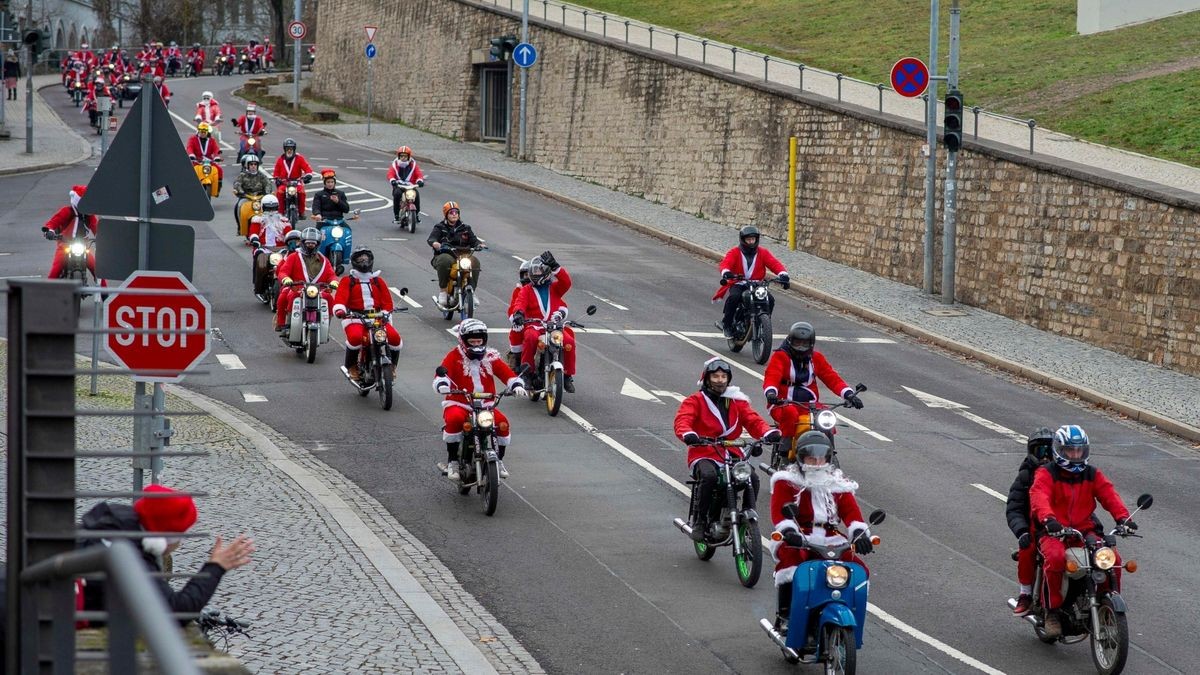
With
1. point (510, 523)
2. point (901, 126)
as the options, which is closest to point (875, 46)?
point (901, 126)

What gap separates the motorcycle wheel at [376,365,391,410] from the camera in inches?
719

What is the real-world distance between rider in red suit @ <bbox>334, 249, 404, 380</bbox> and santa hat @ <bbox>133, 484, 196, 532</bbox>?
39.1 ft

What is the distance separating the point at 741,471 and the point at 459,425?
10.3 feet

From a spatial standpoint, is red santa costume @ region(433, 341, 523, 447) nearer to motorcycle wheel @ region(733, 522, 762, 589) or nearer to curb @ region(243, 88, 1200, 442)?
motorcycle wheel @ region(733, 522, 762, 589)

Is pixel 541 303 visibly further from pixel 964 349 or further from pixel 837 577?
pixel 837 577

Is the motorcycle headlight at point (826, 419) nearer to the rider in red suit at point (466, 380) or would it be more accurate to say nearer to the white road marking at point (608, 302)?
the rider in red suit at point (466, 380)

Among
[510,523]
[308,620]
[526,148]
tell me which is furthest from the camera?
[526,148]

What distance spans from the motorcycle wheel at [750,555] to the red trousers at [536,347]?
6.78 metres

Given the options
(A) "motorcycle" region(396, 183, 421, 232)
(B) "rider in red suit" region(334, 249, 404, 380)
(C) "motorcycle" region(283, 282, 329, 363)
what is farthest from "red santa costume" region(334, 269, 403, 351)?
(A) "motorcycle" region(396, 183, 421, 232)

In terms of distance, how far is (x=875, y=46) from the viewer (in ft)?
148

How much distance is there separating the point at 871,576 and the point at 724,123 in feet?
83.3

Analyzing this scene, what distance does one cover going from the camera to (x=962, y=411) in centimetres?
1966

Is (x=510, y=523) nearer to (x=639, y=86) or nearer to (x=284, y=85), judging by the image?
(x=639, y=86)

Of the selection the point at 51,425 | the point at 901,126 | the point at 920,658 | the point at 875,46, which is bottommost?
the point at 920,658
